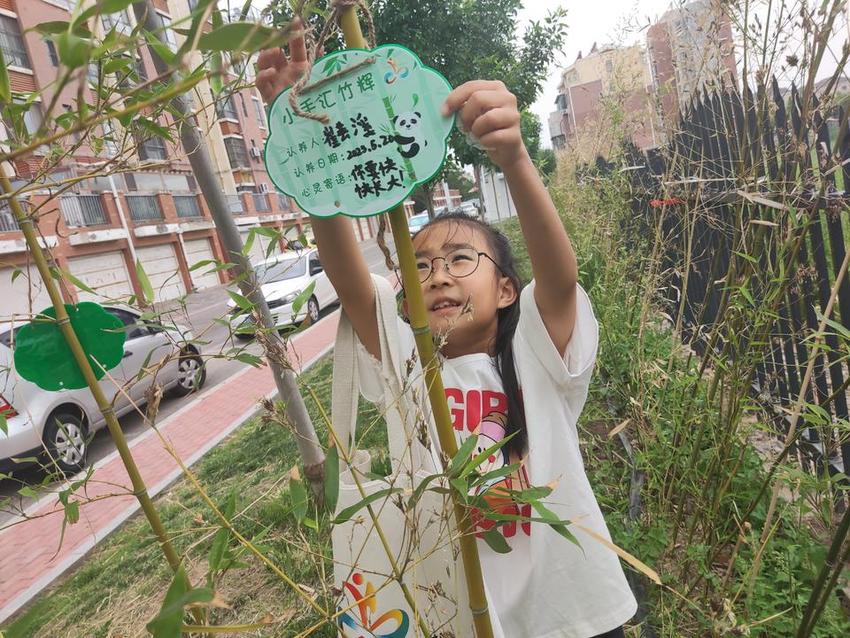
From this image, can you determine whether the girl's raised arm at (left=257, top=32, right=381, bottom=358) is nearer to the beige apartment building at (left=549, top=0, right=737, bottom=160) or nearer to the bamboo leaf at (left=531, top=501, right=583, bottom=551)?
the bamboo leaf at (left=531, top=501, right=583, bottom=551)

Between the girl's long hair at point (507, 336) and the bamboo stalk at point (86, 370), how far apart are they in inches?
26.4

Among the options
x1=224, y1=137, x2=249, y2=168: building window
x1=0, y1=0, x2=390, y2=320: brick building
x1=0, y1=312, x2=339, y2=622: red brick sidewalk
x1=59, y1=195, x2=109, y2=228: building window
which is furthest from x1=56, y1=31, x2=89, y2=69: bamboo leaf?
x1=224, y1=137, x2=249, y2=168: building window

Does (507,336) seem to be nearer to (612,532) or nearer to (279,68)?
(279,68)

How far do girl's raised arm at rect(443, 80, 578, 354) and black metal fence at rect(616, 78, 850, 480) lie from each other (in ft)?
1.45

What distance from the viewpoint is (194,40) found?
0.33m

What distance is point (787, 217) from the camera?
152cm

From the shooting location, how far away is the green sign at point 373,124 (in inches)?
27.4

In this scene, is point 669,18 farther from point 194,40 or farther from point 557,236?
point 194,40

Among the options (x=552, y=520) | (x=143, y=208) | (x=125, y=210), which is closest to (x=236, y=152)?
(x=143, y=208)

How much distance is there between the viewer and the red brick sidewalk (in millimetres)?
3254

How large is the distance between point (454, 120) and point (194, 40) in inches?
17.8

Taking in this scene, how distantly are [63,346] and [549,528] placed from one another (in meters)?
0.99

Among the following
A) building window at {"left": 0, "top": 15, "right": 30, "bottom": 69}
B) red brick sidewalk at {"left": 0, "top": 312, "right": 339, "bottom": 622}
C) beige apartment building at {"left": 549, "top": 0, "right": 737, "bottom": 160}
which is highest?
building window at {"left": 0, "top": 15, "right": 30, "bottom": 69}

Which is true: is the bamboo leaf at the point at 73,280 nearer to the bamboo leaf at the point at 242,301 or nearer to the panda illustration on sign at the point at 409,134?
the bamboo leaf at the point at 242,301
